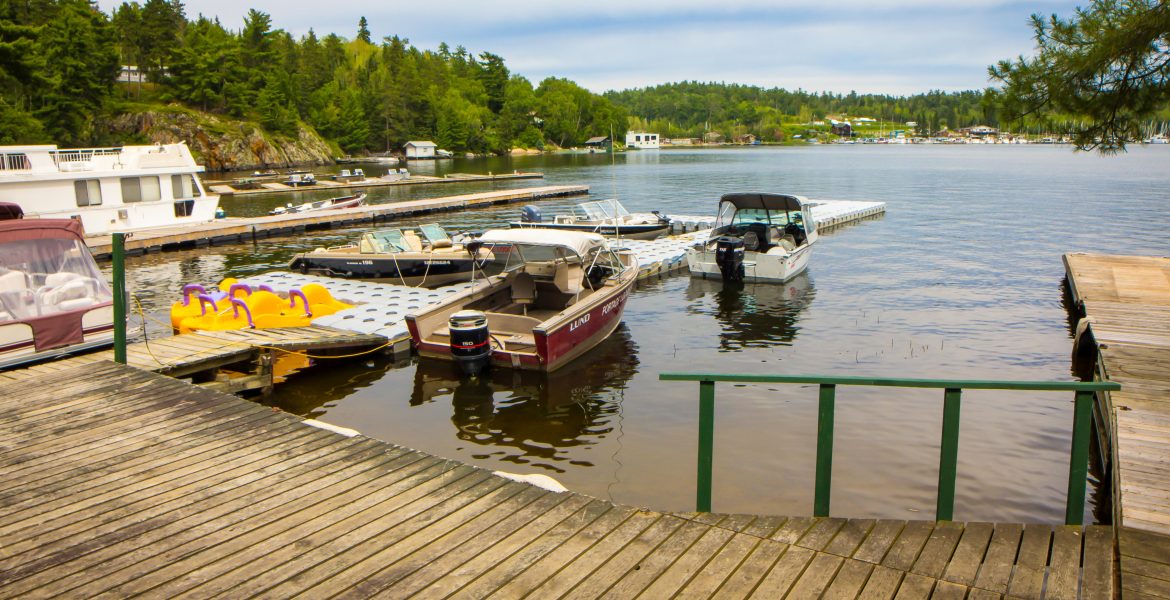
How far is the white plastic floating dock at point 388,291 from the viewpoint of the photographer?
1541 cm

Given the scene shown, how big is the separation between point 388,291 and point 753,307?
8.70 metres

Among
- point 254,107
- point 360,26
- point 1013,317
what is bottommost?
point 1013,317

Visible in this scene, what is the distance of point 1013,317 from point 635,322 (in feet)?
28.6

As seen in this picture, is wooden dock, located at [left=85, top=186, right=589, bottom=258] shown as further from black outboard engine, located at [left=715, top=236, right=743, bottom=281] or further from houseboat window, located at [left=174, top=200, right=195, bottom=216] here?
black outboard engine, located at [left=715, top=236, right=743, bottom=281]

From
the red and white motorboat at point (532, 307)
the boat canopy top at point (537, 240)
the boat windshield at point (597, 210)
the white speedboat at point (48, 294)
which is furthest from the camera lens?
the boat windshield at point (597, 210)

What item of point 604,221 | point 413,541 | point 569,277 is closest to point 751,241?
point 604,221

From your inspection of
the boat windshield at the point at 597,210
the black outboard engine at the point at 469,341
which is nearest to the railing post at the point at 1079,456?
the black outboard engine at the point at 469,341

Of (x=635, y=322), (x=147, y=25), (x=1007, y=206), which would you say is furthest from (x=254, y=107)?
(x=635, y=322)

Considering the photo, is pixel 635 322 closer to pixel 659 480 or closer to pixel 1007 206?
pixel 659 480

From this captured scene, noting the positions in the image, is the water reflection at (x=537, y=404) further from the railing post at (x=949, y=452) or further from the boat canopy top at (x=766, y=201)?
the boat canopy top at (x=766, y=201)

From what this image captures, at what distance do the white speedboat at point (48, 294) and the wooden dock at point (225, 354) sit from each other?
0.34 metres

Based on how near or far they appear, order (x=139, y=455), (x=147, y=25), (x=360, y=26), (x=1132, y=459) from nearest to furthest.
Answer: (x=139, y=455) < (x=1132, y=459) < (x=147, y=25) < (x=360, y=26)

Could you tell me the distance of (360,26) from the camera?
198 metres

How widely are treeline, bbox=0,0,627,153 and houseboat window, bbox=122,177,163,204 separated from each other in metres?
38.2
